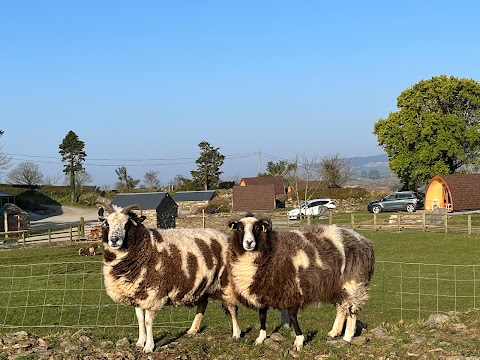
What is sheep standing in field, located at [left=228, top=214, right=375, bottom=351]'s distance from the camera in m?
9.05

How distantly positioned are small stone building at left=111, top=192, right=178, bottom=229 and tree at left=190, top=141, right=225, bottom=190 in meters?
37.2

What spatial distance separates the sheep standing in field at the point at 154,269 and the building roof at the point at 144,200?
3029 cm

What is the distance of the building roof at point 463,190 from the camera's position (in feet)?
148

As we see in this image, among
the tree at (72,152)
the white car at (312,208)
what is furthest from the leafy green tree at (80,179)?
the white car at (312,208)

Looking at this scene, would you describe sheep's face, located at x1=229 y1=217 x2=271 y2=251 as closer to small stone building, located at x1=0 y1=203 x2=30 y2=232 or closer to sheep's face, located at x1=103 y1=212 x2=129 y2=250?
sheep's face, located at x1=103 y1=212 x2=129 y2=250

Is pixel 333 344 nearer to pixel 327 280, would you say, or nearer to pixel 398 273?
pixel 327 280

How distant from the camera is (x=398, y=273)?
20.1 meters

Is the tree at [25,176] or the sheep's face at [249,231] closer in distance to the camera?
the sheep's face at [249,231]

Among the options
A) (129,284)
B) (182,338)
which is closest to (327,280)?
(182,338)

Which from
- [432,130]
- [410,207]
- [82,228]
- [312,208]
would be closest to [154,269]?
[82,228]

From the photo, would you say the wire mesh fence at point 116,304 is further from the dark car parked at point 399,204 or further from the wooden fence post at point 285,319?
the dark car parked at point 399,204

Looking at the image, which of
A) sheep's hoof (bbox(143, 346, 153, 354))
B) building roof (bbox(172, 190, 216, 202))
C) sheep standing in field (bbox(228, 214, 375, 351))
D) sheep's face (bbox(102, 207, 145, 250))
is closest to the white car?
building roof (bbox(172, 190, 216, 202))

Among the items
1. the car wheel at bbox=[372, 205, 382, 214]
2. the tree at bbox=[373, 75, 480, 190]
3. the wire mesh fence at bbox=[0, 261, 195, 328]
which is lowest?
the wire mesh fence at bbox=[0, 261, 195, 328]

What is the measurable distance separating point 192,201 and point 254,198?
6.53 m
